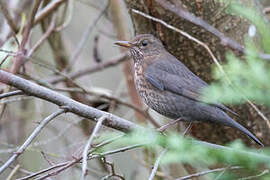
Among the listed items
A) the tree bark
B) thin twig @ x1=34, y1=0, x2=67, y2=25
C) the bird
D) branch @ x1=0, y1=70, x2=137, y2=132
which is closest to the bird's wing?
the bird

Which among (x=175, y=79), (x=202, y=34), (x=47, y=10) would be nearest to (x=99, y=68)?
(x=47, y=10)

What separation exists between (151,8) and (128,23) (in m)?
1.61

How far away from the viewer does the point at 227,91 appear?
1.26 m

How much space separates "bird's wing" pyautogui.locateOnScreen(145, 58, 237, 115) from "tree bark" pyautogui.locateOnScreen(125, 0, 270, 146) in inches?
4.4

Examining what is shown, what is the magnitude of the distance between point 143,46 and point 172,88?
649mm

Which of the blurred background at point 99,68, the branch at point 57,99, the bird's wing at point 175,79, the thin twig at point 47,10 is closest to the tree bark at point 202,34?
the blurred background at point 99,68

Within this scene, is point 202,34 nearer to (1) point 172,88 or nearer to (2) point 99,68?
(1) point 172,88

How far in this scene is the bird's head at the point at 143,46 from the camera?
139 inches

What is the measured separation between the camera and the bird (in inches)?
124

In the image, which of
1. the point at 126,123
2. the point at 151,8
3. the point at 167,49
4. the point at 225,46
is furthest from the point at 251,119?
the point at 126,123

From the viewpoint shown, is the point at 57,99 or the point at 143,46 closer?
the point at 57,99

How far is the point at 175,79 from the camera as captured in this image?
334 cm

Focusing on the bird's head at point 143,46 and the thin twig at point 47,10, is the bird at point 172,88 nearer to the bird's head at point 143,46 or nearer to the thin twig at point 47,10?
the bird's head at point 143,46

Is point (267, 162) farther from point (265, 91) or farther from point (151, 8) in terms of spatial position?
point (151, 8)
